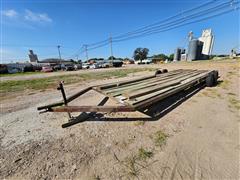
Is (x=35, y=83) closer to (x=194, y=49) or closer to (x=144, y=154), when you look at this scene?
(x=144, y=154)

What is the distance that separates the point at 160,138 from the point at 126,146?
0.64 metres

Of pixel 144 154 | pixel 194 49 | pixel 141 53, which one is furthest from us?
pixel 141 53

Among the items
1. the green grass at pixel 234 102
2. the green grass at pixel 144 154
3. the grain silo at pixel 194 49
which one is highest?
the grain silo at pixel 194 49

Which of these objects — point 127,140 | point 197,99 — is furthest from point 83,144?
point 197,99

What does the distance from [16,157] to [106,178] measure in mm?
1530

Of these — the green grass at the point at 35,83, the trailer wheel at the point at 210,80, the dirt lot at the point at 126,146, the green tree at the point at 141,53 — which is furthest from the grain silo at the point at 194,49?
the dirt lot at the point at 126,146

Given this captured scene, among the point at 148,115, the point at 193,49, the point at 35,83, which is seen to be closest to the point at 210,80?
the point at 148,115

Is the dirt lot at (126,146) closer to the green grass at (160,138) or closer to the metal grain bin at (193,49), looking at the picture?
the green grass at (160,138)

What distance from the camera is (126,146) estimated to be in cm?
213

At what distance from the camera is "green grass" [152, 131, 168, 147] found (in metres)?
2.15

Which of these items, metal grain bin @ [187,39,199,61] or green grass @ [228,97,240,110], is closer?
green grass @ [228,97,240,110]

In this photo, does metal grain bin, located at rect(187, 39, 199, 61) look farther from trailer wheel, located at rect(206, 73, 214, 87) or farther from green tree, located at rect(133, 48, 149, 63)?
trailer wheel, located at rect(206, 73, 214, 87)

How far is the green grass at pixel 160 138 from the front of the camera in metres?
2.15

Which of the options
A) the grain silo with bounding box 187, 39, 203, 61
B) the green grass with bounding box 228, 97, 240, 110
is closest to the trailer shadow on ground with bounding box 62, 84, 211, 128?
the green grass with bounding box 228, 97, 240, 110
